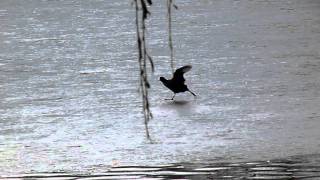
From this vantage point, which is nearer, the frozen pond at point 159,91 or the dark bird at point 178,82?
the frozen pond at point 159,91

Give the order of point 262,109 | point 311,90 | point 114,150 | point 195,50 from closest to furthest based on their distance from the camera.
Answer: point 114,150
point 262,109
point 311,90
point 195,50

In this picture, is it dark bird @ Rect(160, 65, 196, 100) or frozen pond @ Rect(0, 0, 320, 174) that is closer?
frozen pond @ Rect(0, 0, 320, 174)

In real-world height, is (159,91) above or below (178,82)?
below

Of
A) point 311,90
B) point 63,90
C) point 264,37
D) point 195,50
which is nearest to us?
point 311,90

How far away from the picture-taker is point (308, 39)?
13234 millimetres

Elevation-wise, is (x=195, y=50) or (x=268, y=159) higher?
(x=268, y=159)

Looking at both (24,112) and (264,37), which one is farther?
(264,37)

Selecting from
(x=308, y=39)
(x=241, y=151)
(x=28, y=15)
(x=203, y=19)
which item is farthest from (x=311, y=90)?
(x=28, y=15)

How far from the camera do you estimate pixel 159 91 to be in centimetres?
1027

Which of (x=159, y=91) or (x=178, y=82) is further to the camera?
(x=159, y=91)

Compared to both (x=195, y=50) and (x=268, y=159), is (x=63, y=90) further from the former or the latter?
(x=268, y=159)

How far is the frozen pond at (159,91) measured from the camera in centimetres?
754

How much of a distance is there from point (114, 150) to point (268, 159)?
4.44 feet

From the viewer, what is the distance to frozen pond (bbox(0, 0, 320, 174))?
297 inches
